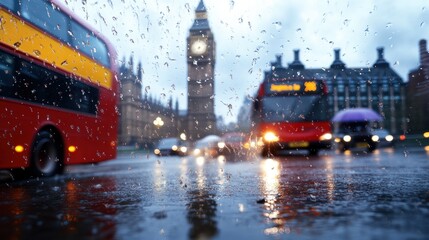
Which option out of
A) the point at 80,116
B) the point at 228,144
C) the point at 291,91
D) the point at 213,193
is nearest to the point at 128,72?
the point at 228,144

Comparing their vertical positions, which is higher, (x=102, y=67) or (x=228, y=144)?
(x=102, y=67)

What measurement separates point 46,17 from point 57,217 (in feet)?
19.3

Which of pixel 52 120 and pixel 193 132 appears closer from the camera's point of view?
pixel 52 120

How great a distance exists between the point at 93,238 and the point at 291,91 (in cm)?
1409

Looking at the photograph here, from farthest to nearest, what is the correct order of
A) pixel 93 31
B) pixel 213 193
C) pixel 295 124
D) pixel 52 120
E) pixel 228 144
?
1. pixel 228 144
2. pixel 295 124
3. pixel 93 31
4. pixel 52 120
5. pixel 213 193

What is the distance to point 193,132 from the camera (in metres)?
95.0

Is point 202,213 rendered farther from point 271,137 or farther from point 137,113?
point 137,113

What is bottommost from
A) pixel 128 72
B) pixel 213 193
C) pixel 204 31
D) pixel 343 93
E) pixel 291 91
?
pixel 213 193

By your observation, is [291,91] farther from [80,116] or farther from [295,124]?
[80,116]

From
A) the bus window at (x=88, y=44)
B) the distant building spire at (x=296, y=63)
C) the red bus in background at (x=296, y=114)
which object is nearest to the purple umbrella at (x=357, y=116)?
the red bus in background at (x=296, y=114)

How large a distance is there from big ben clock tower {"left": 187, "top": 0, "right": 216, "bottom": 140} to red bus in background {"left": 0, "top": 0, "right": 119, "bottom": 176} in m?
77.0

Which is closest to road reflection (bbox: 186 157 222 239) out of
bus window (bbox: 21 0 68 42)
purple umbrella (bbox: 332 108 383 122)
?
bus window (bbox: 21 0 68 42)

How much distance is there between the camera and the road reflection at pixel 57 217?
2.53 meters

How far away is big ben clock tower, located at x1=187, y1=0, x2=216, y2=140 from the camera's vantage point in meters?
89.2
